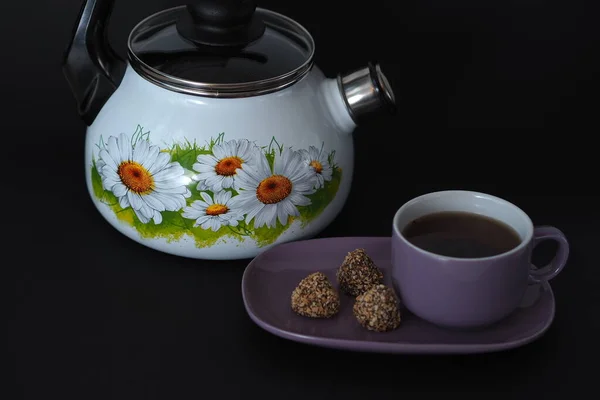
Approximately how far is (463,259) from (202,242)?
306 millimetres

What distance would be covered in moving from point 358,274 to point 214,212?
0.16m

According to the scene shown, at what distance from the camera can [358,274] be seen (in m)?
1.09

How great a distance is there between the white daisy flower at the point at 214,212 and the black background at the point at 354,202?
7 centimetres

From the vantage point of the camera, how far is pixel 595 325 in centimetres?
110

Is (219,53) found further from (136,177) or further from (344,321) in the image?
(344,321)

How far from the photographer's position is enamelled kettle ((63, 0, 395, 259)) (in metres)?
1.10

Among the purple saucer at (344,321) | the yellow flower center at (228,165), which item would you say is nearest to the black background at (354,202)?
the purple saucer at (344,321)

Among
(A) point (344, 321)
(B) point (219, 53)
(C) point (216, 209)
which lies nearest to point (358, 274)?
(A) point (344, 321)

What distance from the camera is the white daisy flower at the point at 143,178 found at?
1107 mm

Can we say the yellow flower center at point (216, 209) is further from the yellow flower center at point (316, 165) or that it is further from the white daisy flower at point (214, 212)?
the yellow flower center at point (316, 165)

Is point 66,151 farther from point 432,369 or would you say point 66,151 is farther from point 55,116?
point 432,369

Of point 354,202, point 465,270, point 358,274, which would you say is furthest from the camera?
point 354,202

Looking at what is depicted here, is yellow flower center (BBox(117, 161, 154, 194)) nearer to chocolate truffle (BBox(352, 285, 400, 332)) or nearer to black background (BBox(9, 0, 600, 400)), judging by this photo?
black background (BBox(9, 0, 600, 400))

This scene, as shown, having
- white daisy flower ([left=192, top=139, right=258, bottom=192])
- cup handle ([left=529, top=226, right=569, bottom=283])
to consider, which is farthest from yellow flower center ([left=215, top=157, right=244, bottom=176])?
cup handle ([left=529, top=226, right=569, bottom=283])
